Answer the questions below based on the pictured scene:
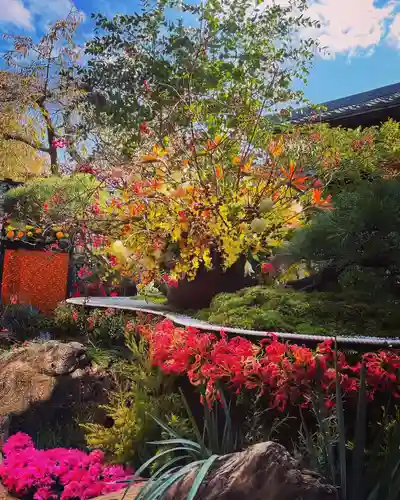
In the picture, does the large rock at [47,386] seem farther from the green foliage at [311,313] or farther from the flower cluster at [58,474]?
the green foliage at [311,313]

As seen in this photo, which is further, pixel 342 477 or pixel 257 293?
pixel 257 293

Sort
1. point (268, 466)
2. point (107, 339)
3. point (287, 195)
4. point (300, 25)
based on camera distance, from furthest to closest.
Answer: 1. point (300, 25)
2. point (107, 339)
3. point (287, 195)
4. point (268, 466)

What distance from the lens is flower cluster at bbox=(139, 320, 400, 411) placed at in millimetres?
2914

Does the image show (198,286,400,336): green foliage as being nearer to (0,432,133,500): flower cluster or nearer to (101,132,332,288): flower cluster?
(101,132,332,288): flower cluster

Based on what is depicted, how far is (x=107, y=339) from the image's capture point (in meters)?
7.27

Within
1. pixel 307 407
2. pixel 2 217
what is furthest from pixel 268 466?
pixel 2 217

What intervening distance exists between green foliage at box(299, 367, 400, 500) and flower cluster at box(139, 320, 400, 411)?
0.43 feet

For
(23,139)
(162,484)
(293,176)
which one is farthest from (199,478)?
(23,139)

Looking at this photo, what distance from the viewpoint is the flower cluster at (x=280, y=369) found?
115 inches

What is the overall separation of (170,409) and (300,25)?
1009cm

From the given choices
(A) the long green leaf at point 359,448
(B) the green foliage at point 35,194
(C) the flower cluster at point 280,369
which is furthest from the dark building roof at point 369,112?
(A) the long green leaf at point 359,448

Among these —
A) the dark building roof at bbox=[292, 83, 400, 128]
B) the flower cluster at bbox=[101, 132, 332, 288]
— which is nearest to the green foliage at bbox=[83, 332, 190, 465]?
the flower cluster at bbox=[101, 132, 332, 288]

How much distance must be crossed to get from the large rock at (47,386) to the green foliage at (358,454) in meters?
3.38

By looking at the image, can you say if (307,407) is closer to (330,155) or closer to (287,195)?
(287,195)
